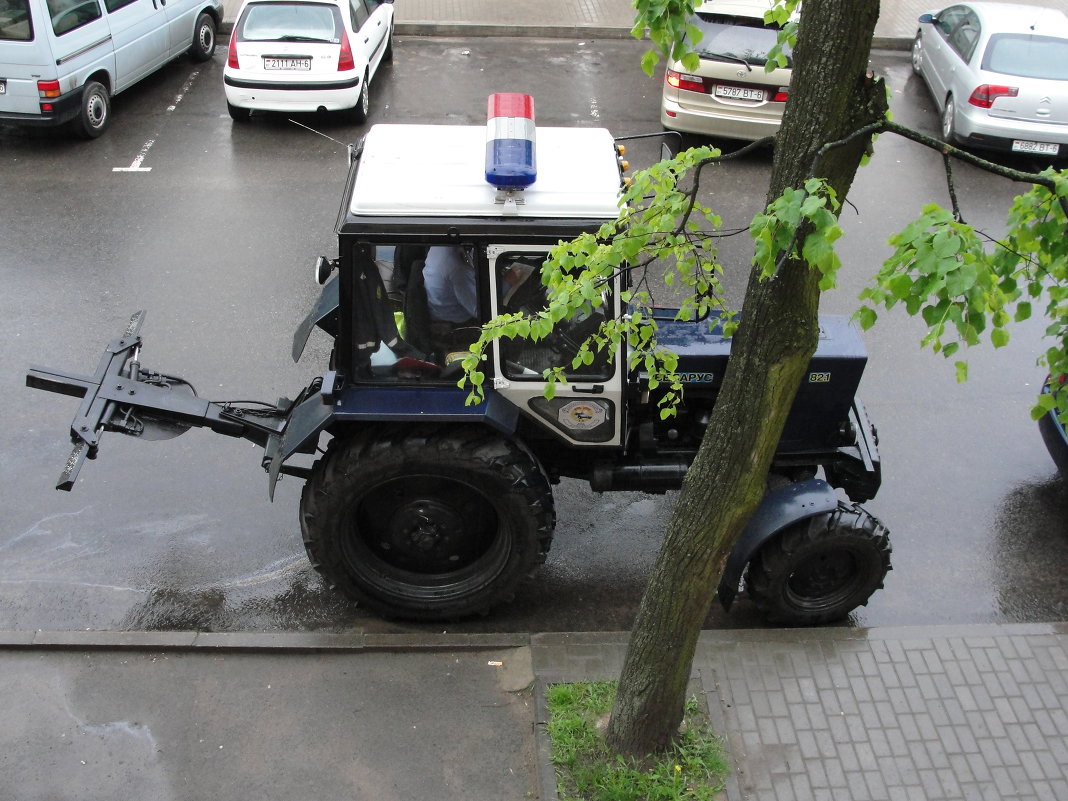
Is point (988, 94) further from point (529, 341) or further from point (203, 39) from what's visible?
point (203, 39)

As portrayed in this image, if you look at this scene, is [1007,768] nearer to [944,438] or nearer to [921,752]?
[921,752]

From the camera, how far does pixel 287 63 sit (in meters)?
12.3

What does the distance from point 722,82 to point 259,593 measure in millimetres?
8150

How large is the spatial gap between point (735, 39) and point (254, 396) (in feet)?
23.7

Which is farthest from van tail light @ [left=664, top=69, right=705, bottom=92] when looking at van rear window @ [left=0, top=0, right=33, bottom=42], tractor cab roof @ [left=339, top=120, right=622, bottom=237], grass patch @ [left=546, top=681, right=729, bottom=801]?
grass patch @ [left=546, top=681, right=729, bottom=801]

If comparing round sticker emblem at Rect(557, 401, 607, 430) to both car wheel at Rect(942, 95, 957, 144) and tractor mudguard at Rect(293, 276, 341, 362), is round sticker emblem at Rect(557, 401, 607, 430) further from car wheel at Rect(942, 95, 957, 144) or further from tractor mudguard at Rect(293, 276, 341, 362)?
car wheel at Rect(942, 95, 957, 144)

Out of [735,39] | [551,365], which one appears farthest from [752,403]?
[735,39]

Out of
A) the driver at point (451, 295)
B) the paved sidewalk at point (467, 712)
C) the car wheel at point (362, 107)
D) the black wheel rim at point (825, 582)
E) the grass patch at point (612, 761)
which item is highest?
the driver at point (451, 295)

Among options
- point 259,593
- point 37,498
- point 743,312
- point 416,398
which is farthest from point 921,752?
point 37,498

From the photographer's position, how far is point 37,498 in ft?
23.6

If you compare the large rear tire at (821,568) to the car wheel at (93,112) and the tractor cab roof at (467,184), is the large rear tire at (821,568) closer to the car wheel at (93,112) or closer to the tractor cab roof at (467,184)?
the tractor cab roof at (467,184)

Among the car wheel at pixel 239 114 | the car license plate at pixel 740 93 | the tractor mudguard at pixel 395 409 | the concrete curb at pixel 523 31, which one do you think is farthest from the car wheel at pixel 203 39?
the tractor mudguard at pixel 395 409

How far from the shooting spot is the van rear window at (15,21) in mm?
11336

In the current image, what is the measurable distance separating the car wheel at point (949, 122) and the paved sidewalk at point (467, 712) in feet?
27.1
